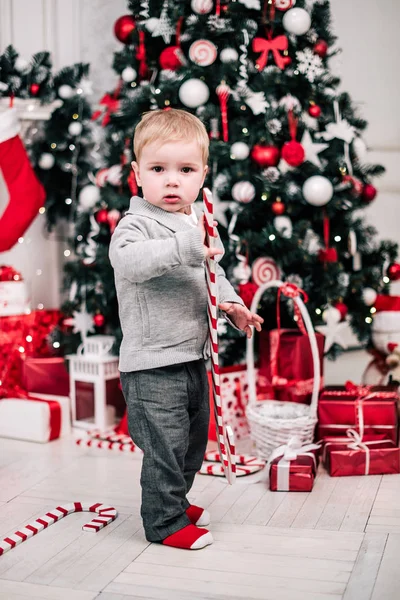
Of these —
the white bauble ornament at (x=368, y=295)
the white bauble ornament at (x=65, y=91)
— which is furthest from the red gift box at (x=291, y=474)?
the white bauble ornament at (x=65, y=91)

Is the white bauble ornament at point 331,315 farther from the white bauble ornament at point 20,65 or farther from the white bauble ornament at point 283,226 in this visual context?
the white bauble ornament at point 20,65

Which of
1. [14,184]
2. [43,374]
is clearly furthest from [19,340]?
[14,184]

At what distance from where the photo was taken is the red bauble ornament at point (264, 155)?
9.10ft

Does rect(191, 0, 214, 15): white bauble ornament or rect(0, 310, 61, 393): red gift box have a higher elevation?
rect(191, 0, 214, 15): white bauble ornament

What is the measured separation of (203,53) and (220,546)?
1788 millimetres

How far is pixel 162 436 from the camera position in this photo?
1.80 m

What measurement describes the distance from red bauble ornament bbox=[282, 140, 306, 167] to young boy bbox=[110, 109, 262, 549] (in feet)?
3.25

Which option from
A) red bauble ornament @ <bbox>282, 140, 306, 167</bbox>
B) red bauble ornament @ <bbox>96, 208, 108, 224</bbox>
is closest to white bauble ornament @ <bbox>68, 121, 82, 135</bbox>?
red bauble ornament @ <bbox>96, 208, 108, 224</bbox>

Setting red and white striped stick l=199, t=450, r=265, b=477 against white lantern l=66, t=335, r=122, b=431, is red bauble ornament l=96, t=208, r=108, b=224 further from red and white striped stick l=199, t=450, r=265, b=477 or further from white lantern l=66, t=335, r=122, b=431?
red and white striped stick l=199, t=450, r=265, b=477

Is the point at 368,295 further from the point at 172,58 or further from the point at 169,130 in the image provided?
the point at 169,130

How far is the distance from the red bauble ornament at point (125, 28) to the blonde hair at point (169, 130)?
1335 millimetres

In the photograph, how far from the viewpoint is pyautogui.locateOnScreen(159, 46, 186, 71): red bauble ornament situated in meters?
2.85

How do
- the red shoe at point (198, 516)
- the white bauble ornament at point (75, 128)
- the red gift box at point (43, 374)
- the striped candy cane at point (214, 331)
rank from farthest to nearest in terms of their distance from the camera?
1. the white bauble ornament at point (75, 128)
2. the red gift box at point (43, 374)
3. the red shoe at point (198, 516)
4. the striped candy cane at point (214, 331)

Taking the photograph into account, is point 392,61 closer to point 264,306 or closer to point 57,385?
point 264,306
